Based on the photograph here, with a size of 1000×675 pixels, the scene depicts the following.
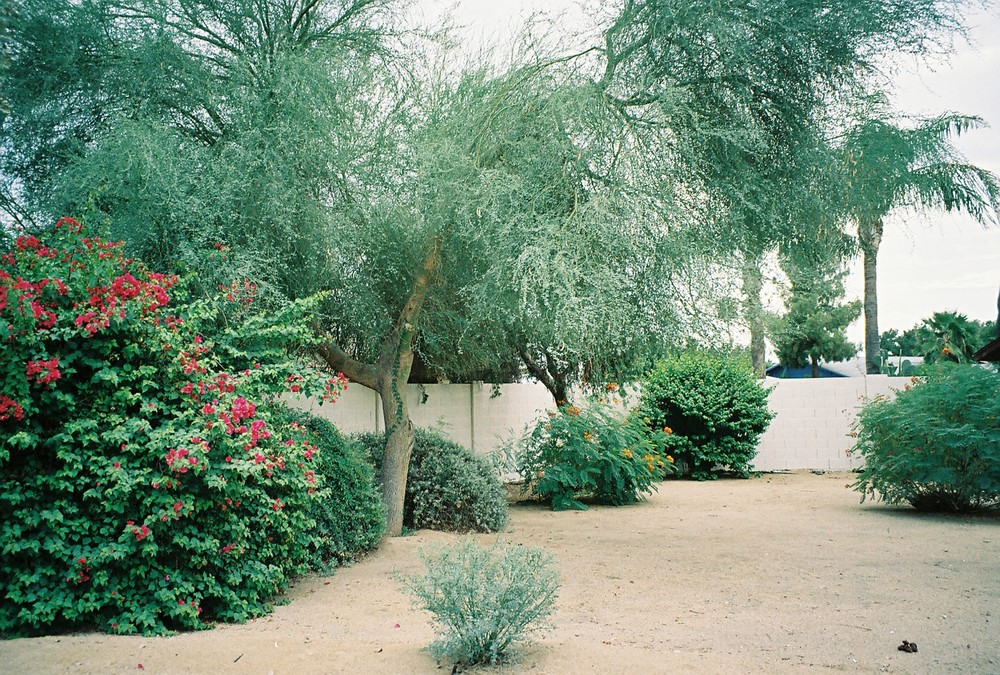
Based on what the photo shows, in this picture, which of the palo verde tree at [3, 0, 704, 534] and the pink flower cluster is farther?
the palo verde tree at [3, 0, 704, 534]

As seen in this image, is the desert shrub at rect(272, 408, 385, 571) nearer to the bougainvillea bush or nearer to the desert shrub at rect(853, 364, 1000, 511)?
the bougainvillea bush

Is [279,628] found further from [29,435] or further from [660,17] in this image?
[660,17]

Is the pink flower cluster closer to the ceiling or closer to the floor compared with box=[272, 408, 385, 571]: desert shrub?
closer to the ceiling

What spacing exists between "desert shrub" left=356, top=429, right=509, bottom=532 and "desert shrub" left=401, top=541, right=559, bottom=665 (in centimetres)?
511

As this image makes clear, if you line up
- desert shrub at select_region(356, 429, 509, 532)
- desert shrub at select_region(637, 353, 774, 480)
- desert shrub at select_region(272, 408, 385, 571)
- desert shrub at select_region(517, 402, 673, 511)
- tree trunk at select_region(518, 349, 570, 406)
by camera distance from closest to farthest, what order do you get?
1. desert shrub at select_region(272, 408, 385, 571)
2. desert shrub at select_region(356, 429, 509, 532)
3. desert shrub at select_region(517, 402, 673, 511)
4. tree trunk at select_region(518, 349, 570, 406)
5. desert shrub at select_region(637, 353, 774, 480)

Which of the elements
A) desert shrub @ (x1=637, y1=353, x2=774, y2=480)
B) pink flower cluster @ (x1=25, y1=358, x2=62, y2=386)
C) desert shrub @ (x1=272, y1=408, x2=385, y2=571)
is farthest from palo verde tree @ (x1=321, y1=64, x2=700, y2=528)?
desert shrub @ (x1=637, y1=353, x2=774, y2=480)

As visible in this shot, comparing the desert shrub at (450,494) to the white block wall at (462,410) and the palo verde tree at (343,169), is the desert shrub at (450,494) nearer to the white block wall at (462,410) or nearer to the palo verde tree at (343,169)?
the palo verde tree at (343,169)

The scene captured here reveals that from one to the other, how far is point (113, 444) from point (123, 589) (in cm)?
97

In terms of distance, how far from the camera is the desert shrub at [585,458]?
13141 mm

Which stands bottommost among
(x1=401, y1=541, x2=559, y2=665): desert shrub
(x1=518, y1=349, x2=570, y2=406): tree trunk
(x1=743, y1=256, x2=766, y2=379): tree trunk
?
(x1=401, y1=541, x2=559, y2=665): desert shrub

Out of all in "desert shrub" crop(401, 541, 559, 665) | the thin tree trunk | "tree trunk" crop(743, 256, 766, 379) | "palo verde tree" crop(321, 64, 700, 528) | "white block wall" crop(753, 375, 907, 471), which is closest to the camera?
"desert shrub" crop(401, 541, 559, 665)

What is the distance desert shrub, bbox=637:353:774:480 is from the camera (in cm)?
1734

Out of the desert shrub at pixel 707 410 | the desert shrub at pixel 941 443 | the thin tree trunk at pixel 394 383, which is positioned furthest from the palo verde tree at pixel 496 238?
the desert shrub at pixel 707 410

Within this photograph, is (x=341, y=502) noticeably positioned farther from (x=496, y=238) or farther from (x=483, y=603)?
(x=483, y=603)
